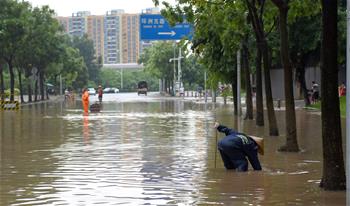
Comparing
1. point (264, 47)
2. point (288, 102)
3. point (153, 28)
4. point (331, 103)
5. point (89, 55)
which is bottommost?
point (288, 102)

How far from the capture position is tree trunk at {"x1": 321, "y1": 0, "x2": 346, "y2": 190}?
9.86 meters

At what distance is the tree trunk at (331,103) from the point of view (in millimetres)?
9859

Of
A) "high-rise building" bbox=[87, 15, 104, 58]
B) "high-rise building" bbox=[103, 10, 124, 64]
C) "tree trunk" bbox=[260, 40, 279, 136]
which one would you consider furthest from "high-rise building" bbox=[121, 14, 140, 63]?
"tree trunk" bbox=[260, 40, 279, 136]

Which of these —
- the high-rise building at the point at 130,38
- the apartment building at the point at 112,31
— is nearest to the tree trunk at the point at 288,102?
the high-rise building at the point at 130,38

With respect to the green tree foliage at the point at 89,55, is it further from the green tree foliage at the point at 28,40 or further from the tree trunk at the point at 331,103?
the tree trunk at the point at 331,103

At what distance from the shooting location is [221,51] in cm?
3083

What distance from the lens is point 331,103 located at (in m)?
9.94

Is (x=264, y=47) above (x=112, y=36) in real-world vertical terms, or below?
below

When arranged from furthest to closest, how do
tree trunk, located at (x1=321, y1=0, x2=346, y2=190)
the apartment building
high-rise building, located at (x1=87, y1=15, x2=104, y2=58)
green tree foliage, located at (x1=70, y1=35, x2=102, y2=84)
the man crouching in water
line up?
1. high-rise building, located at (x1=87, y1=15, x2=104, y2=58)
2. the apartment building
3. green tree foliage, located at (x1=70, y1=35, x2=102, y2=84)
4. the man crouching in water
5. tree trunk, located at (x1=321, y1=0, x2=346, y2=190)

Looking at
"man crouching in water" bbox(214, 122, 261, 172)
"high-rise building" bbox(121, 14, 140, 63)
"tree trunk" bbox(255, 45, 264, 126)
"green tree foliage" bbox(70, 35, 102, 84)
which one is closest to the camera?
"man crouching in water" bbox(214, 122, 261, 172)

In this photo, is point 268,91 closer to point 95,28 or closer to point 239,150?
point 239,150

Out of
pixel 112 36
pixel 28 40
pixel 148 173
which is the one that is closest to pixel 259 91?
pixel 148 173

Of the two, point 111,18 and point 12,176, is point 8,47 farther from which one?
point 111,18

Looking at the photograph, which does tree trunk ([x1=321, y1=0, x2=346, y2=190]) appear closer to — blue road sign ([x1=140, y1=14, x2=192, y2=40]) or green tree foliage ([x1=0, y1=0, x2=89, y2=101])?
blue road sign ([x1=140, y1=14, x2=192, y2=40])
